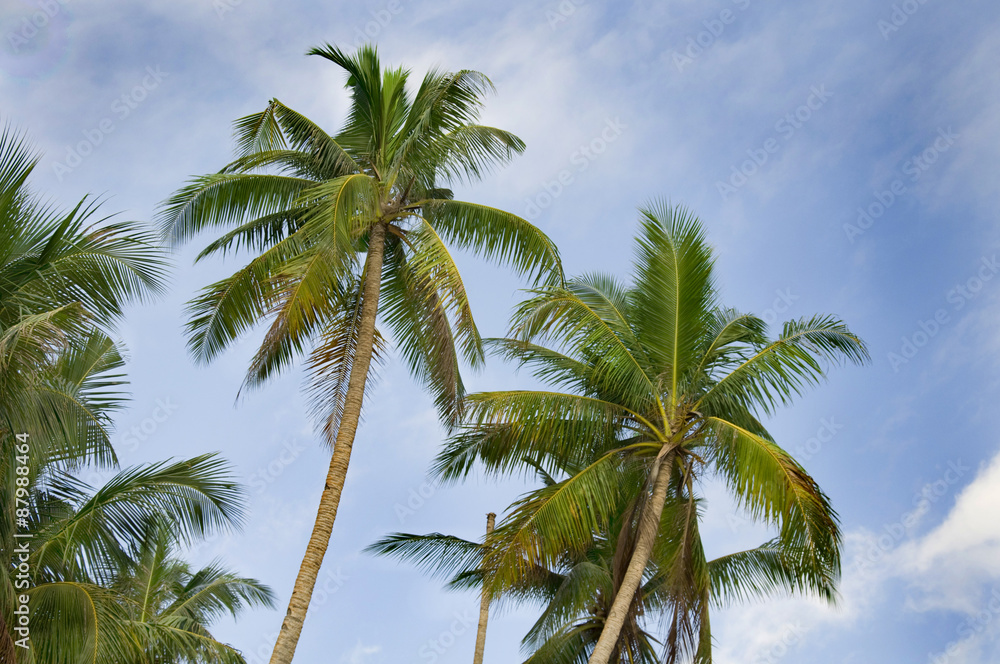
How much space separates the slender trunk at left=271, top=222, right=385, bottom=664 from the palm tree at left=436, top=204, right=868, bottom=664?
179 centimetres

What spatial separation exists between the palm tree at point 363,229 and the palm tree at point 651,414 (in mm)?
1177

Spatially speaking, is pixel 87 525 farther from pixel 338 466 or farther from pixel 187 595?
pixel 187 595

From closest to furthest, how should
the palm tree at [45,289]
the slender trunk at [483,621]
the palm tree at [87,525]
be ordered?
the palm tree at [45,289]
the palm tree at [87,525]
the slender trunk at [483,621]

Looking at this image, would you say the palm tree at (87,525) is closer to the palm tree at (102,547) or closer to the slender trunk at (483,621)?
the palm tree at (102,547)

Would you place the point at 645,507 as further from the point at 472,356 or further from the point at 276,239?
the point at 276,239

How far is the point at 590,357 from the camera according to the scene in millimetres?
13820

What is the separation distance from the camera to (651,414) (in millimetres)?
13453

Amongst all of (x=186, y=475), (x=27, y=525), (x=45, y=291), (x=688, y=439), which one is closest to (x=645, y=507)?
(x=688, y=439)

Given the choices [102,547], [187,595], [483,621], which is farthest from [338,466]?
[187,595]

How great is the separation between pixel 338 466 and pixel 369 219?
381cm

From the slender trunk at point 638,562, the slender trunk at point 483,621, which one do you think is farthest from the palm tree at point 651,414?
the slender trunk at point 483,621

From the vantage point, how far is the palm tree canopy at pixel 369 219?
1273 cm

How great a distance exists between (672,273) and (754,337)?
6.01 ft

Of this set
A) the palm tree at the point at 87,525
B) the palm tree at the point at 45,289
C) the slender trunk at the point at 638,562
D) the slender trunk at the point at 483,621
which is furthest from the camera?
the slender trunk at the point at 483,621
